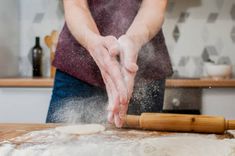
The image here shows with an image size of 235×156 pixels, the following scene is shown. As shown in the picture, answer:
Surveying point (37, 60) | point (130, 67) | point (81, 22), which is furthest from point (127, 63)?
point (37, 60)

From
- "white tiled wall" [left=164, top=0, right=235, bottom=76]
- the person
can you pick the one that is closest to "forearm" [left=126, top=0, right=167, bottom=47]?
the person

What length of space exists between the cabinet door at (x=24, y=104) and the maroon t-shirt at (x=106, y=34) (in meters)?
0.08

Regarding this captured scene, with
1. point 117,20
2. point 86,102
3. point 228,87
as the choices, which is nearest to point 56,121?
point 86,102

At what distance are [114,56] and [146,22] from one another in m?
0.10

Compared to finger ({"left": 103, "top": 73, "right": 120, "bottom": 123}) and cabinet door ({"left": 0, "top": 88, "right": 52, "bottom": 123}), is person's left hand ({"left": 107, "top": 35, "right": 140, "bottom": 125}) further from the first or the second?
cabinet door ({"left": 0, "top": 88, "right": 52, "bottom": 123})

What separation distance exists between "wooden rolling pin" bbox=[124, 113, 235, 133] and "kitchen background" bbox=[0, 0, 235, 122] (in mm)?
185

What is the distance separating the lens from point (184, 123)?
45 centimetres

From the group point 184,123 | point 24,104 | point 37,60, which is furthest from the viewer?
point 37,60

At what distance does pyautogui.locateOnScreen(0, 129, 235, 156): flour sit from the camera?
1.17ft

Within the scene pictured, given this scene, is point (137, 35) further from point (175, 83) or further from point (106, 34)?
point (175, 83)

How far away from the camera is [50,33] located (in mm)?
719

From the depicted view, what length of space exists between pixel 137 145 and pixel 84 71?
18 centimetres

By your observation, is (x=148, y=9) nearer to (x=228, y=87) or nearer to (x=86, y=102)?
(x=86, y=102)

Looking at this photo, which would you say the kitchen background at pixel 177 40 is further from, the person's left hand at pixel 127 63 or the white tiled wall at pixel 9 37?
the person's left hand at pixel 127 63
